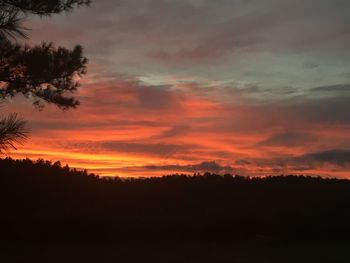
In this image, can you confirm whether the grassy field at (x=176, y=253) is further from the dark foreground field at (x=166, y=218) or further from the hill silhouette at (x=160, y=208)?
the hill silhouette at (x=160, y=208)

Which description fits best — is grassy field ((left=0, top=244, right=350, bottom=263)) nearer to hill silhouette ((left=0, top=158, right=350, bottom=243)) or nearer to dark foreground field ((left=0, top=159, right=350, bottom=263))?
dark foreground field ((left=0, top=159, right=350, bottom=263))

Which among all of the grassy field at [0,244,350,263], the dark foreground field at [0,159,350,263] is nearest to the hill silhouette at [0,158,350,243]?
the dark foreground field at [0,159,350,263]

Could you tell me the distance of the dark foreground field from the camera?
44.5 feet

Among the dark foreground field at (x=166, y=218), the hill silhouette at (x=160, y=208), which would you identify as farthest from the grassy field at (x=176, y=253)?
the hill silhouette at (x=160, y=208)

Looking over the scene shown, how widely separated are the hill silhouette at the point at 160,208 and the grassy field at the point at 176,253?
856 millimetres

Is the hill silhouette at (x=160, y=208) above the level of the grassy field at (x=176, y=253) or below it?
above

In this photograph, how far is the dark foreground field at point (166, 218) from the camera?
1357 centimetres

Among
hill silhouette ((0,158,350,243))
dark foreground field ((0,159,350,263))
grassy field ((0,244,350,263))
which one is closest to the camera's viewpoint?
grassy field ((0,244,350,263))

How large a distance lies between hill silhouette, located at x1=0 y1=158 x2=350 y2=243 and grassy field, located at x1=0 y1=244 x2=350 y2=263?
856 millimetres

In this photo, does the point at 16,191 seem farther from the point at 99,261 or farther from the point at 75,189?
the point at 99,261

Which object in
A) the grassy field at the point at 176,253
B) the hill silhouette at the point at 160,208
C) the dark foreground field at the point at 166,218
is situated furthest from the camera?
the hill silhouette at the point at 160,208

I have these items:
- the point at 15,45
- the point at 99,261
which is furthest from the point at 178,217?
the point at 15,45

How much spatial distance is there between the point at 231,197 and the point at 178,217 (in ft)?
9.70

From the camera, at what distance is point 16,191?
645 inches
